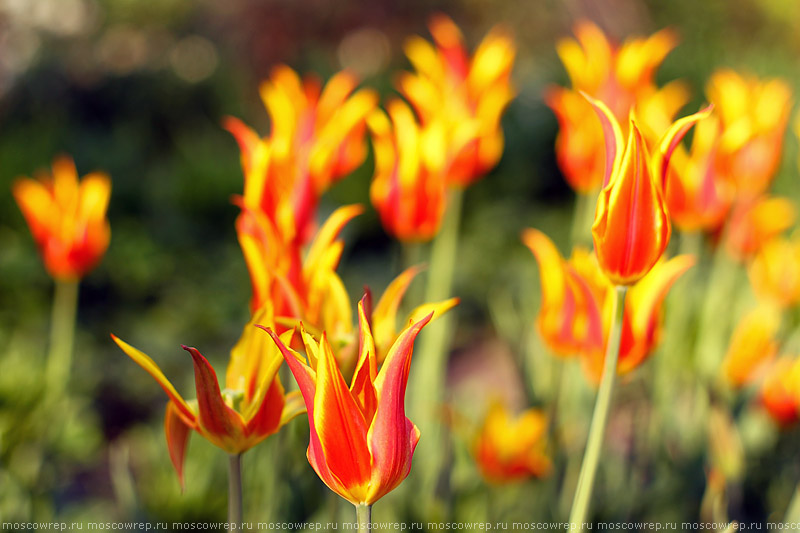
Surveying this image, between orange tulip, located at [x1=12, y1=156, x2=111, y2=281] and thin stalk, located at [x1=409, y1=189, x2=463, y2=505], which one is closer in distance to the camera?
orange tulip, located at [x1=12, y1=156, x2=111, y2=281]

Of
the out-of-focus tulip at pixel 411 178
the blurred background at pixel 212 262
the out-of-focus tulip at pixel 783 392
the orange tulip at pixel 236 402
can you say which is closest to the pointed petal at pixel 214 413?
the orange tulip at pixel 236 402

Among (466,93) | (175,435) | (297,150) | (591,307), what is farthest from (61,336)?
(591,307)

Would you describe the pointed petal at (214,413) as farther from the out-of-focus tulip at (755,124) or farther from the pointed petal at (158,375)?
the out-of-focus tulip at (755,124)

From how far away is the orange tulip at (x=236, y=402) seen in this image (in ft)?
2.47

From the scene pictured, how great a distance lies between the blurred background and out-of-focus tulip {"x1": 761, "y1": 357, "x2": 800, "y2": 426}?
5.8 inches

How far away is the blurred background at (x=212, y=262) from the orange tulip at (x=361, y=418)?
1.29 feet

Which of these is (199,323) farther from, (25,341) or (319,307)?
(319,307)

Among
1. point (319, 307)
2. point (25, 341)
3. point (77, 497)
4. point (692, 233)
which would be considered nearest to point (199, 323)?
point (25, 341)

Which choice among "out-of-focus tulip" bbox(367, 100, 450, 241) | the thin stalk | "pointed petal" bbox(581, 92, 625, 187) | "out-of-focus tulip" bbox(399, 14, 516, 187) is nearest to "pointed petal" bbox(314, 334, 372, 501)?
"pointed petal" bbox(581, 92, 625, 187)

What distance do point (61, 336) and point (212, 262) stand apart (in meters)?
2.01

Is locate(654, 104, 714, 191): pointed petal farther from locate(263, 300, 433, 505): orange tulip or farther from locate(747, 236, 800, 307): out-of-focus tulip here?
locate(747, 236, 800, 307): out-of-focus tulip

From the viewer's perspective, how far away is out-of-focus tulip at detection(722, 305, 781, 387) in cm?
151

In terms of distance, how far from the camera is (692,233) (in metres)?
1.66

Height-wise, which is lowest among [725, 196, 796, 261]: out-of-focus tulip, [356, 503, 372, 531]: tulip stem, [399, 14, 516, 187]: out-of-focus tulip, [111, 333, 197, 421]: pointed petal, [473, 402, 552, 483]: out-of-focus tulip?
[473, 402, 552, 483]: out-of-focus tulip
